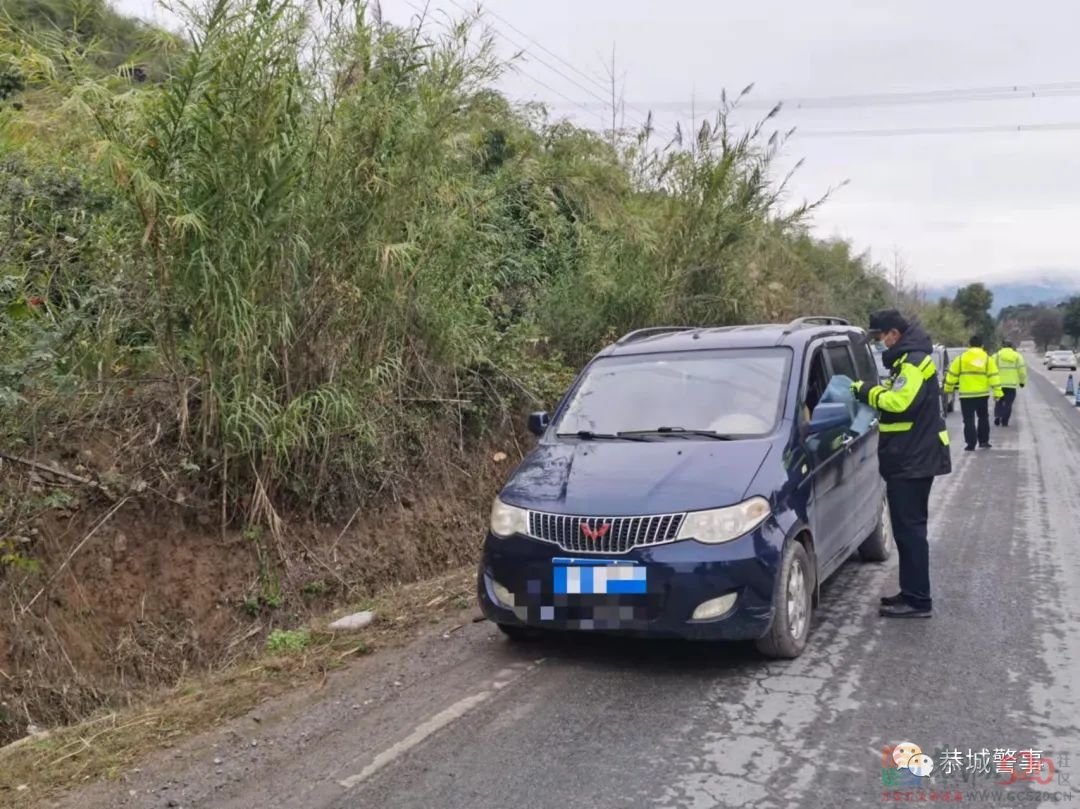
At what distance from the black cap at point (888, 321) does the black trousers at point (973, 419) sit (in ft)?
33.1

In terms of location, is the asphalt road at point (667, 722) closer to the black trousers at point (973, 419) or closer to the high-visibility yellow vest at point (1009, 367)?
the black trousers at point (973, 419)

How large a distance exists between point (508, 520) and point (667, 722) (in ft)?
4.50

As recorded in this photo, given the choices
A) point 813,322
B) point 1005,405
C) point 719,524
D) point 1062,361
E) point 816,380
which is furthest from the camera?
point 1062,361

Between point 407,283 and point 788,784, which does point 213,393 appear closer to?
point 407,283

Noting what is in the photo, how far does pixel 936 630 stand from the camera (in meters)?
5.39

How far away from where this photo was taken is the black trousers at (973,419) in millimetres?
14766

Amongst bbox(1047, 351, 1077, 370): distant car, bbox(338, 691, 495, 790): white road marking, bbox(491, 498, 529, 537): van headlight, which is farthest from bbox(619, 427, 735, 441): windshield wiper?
bbox(1047, 351, 1077, 370): distant car

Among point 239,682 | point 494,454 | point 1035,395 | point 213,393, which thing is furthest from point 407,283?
point 1035,395

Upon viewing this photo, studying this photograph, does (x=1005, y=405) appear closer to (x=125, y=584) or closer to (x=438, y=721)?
(x=438, y=721)

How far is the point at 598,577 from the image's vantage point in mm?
4574

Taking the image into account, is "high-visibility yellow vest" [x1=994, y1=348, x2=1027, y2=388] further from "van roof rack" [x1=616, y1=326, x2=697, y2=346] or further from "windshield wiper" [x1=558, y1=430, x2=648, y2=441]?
"windshield wiper" [x1=558, y1=430, x2=648, y2=441]

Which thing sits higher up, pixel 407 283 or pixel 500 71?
pixel 500 71

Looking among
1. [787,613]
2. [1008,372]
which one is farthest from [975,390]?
[787,613]

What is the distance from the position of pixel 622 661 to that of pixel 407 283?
3.44 meters
